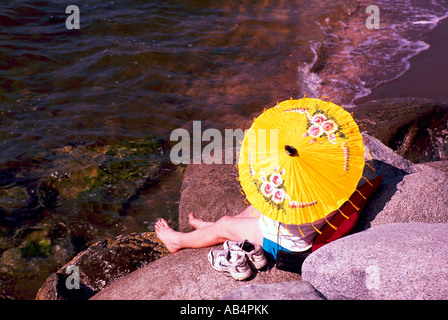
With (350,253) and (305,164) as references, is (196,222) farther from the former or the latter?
(350,253)

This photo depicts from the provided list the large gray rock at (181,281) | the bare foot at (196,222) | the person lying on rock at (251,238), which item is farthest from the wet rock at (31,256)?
the person lying on rock at (251,238)

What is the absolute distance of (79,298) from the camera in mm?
4059

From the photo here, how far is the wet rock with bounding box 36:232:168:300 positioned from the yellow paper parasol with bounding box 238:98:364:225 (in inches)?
72.1

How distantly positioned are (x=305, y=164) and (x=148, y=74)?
20.7 feet

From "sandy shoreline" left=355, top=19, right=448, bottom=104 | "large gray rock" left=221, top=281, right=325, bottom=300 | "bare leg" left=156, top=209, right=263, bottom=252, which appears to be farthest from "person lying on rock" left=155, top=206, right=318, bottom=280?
"sandy shoreline" left=355, top=19, right=448, bottom=104

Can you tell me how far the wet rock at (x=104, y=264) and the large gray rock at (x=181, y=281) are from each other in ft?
1.07

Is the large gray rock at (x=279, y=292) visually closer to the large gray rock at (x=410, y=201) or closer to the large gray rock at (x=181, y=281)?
the large gray rock at (x=181, y=281)

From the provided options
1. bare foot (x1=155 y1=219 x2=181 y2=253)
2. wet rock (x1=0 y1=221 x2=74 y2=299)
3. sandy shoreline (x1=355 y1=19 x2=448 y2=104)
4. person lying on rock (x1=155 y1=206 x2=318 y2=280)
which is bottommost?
wet rock (x1=0 y1=221 x2=74 y2=299)

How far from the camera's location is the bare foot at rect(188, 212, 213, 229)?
4.61m

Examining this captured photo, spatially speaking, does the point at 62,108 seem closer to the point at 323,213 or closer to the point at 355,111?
the point at 355,111

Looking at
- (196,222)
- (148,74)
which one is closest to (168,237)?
(196,222)

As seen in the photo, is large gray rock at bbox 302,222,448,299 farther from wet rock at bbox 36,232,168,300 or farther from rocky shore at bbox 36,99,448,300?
wet rock at bbox 36,232,168,300

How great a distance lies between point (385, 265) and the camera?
286cm
